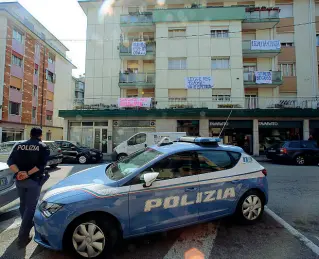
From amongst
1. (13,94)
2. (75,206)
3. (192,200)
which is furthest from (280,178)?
(13,94)

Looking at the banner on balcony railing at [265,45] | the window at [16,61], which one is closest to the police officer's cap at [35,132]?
the banner on balcony railing at [265,45]

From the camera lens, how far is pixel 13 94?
78.9 feet

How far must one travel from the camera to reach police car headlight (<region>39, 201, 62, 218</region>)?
106 inches

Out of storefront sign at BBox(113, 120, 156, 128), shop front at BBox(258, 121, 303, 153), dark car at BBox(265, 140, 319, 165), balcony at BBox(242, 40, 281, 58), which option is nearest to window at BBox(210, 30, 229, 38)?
balcony at BBox(242, 40, 281, 58)

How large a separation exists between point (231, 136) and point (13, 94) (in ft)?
79.5

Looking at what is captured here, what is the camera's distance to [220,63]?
1873cm

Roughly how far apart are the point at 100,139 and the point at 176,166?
15.4 m

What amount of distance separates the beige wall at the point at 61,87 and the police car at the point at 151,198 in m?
31.8

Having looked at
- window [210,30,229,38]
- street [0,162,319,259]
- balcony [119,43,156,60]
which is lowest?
street [0,162,319,259]

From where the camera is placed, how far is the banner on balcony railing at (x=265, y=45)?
1814cm

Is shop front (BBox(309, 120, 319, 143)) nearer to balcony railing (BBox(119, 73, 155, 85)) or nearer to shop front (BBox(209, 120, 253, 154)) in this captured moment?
shop front (BBox(209, 120, 253, 154))

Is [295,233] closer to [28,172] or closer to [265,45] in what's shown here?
[28,172]

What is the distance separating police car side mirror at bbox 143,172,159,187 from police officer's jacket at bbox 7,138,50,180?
71.0 inches

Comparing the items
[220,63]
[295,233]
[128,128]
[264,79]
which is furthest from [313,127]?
[295,233]
